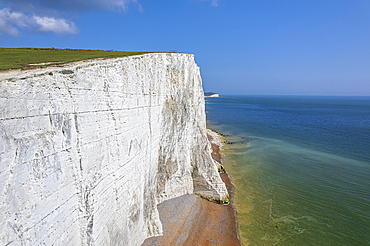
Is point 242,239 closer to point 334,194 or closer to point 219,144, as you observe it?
point 334,194

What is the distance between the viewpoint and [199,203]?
55.5ft

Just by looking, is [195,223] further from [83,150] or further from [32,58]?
[32,58]

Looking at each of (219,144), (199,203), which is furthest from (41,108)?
(219,144)

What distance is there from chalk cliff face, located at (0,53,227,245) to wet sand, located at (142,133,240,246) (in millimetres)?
1200

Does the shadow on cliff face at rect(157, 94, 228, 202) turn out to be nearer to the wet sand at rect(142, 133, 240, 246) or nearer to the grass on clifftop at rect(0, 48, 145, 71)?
the wet sand at rect(142, 133, 240, 246)

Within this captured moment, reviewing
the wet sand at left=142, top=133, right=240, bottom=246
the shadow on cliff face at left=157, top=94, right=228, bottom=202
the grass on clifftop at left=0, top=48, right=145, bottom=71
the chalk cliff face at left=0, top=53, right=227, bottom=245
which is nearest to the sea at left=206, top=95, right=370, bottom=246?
the wet sand at left=142, top=133, right=240, bottom=246

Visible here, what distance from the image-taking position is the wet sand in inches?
522

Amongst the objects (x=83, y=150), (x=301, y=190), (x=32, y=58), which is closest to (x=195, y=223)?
(x=83, y=150)

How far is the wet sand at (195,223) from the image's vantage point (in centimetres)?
1325

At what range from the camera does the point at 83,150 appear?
678 cm

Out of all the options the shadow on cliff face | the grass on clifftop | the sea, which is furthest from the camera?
the sea

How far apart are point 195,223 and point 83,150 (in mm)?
11594

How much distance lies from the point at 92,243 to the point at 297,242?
1505cm

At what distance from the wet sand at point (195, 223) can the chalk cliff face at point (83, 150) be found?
47.3 inches
